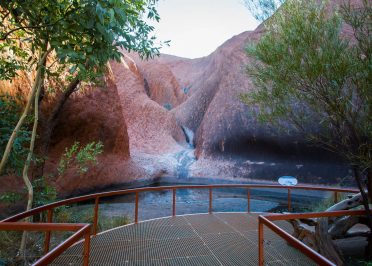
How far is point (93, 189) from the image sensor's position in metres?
18.3

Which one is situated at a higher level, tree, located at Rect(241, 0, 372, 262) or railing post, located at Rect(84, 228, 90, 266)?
tree, located at Rect(241, 0, 372, 262)

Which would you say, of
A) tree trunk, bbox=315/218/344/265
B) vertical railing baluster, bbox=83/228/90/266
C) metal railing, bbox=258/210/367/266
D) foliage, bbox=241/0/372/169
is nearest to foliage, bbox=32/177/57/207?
vertical railing baluster, bbox=83/228/90/266

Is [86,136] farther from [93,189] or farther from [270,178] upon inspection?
[270,178]

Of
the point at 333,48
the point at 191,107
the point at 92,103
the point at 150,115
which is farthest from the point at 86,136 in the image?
the point at 191,107

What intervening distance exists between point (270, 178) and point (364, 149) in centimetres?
1519

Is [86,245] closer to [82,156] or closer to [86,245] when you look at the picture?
[86,245]

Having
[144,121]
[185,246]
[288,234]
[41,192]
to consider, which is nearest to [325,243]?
[185,246]

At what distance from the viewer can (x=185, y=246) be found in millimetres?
5734

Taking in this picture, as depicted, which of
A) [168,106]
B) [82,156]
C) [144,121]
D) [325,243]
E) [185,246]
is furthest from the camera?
[168,106]

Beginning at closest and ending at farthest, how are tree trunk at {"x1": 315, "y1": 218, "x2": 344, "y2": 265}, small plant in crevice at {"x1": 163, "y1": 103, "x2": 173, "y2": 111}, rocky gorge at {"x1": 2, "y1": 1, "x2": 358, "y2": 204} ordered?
tree trunk at {"x1": 315, "y1": 218, "x2": 344, "y2": 265}
rocky gorge at {"x1": 2, "y1": 1, "x2": 358, "y2": 204}
small plant in crevice at {"x1": 163, "y1": 103, "x2": 173, "y2": 111}

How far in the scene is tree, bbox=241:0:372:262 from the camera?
19.2 ft

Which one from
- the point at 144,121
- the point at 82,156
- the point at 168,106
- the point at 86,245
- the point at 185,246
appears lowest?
the point at 185,246

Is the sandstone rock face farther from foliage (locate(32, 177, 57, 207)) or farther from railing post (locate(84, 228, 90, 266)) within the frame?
railing post (locate(84, 228, 90, 266))

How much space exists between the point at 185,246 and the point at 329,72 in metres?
4.45
